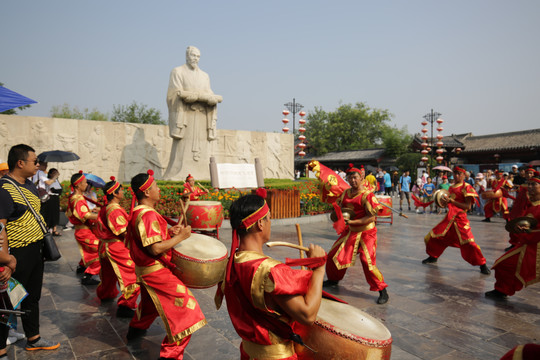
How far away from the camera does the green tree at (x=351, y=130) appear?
43344mm

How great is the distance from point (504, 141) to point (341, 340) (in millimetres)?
27716

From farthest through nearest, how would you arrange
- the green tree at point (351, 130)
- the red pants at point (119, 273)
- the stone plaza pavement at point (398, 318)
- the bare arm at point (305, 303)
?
1. the green tree at point (351, 130)
2. the red pants at point (119, 273)
3. the stone plaza pavement at point (398, 318)
4. the bare arm at point (305, 303)

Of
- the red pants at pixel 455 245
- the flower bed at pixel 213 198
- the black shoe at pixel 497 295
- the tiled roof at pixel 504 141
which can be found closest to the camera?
the black shoe at pixel 497 295

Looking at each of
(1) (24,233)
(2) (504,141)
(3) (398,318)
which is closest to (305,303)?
(1) (24,233)

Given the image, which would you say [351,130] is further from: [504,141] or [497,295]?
[497,295]

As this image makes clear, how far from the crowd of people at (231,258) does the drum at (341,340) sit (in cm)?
11

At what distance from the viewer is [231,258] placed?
1.87m

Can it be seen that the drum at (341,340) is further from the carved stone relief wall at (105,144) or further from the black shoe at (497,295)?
the carved stone relief wall at (105,144)

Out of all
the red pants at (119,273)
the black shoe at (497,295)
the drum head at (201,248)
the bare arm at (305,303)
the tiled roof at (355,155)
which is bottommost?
the black shoe at (497,295)

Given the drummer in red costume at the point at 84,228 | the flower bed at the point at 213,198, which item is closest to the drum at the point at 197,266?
the drummer in red costume at the point at 84,228

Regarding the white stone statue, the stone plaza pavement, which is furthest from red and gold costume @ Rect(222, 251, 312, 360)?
the white stone statue

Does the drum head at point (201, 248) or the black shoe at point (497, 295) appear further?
the black shoe at point (497, 295)

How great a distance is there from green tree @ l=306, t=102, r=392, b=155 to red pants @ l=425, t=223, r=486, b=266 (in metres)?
37.1

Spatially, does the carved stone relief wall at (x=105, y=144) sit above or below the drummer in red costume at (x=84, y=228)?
above
